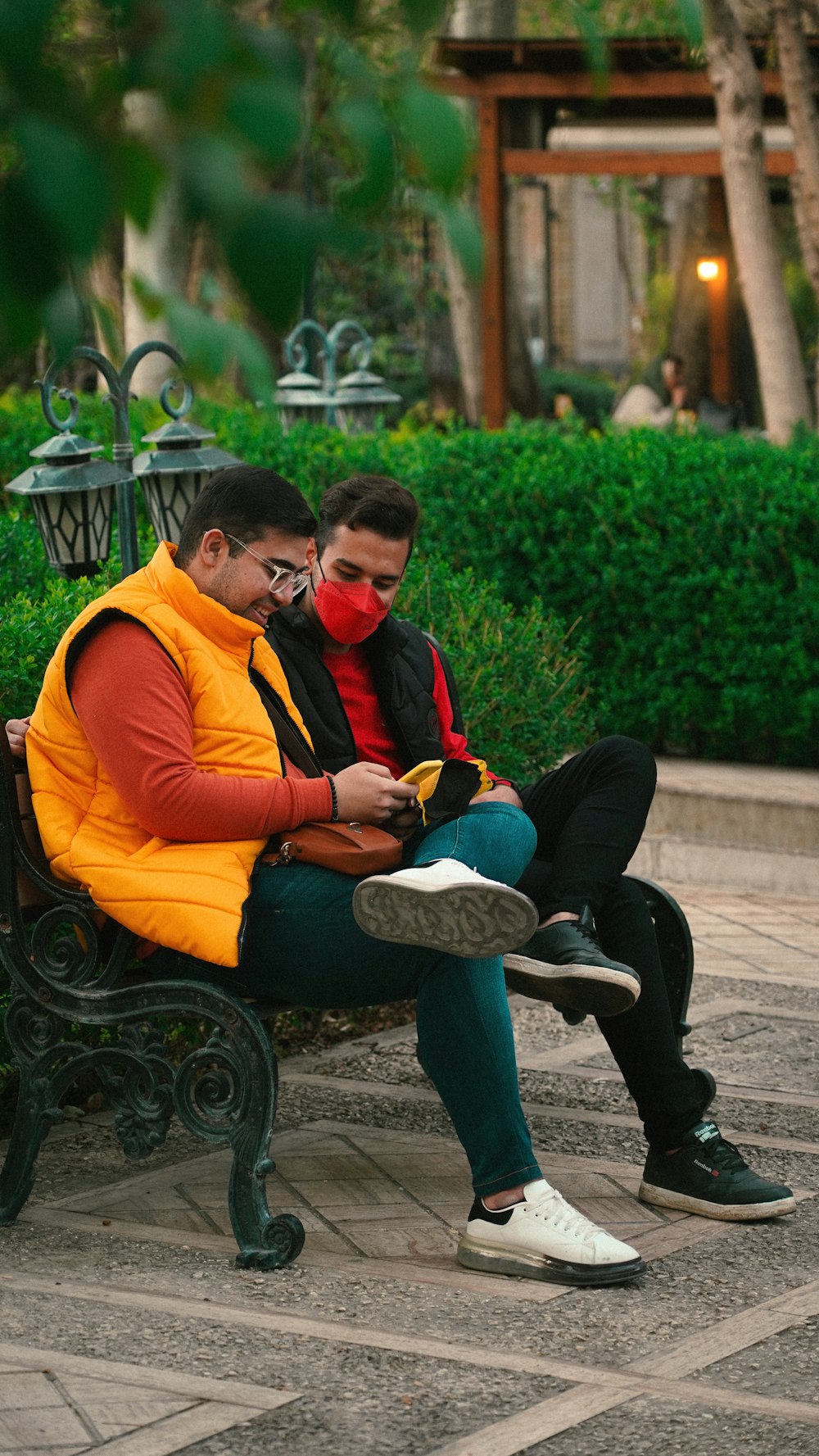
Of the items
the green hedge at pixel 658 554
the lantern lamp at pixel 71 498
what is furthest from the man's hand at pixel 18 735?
the green hedge at pixel 658 554

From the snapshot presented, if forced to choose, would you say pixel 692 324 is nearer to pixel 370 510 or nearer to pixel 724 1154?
pixel 370 510

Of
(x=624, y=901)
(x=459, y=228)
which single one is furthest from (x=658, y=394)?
(x=459, y=228)

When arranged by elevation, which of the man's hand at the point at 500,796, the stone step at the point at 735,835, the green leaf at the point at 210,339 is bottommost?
the stone step at the point at 735,835

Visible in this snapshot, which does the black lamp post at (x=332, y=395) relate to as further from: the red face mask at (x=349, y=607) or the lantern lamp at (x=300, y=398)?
the red face mask at (x=349, y=607)

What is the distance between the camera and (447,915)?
3682 millimetres

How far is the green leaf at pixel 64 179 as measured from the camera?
1361 millimetres

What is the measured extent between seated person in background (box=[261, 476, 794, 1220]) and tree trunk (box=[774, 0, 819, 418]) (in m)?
6.84

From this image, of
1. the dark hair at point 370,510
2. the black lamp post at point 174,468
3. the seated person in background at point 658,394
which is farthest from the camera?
the seated person in background at point 658,394

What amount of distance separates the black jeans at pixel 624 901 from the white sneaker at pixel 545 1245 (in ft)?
1.31

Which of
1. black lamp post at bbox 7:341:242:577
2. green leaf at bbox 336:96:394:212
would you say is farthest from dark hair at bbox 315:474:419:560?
green leaf at bbox 336:96:394:212

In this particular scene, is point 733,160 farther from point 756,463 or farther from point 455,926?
point 455,926

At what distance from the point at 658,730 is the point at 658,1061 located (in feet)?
15.2

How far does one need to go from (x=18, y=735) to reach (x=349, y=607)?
74 centimetres

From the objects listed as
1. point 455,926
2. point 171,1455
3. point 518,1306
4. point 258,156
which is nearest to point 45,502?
point 455,926
